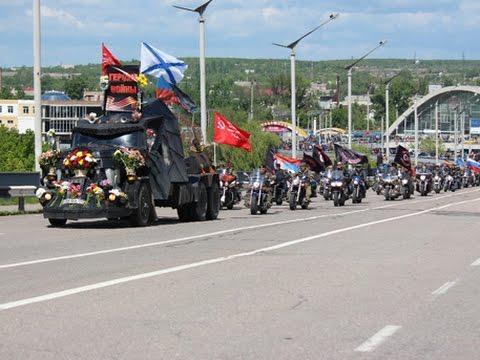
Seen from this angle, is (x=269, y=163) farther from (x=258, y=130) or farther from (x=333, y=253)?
(x=258, y=130)

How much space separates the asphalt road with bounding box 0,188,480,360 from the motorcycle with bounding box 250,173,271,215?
32.0 ft

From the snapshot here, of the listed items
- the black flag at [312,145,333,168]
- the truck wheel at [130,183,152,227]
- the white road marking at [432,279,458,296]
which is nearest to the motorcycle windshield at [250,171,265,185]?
the truck wheel at [130,183,152,227]

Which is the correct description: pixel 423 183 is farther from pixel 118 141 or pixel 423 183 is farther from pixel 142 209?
pixel 142 209

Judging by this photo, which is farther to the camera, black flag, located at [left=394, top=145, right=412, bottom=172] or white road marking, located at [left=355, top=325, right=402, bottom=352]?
black flag, located at [left=394, top=145, right=412, bottom=172]

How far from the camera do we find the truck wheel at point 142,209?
25906 millimetres

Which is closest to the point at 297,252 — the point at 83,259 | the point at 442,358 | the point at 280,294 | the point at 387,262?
the point at 387,262

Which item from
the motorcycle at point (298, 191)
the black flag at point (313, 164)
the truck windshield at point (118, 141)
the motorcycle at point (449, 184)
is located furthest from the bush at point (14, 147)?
the truck windshield at point (118, 141)

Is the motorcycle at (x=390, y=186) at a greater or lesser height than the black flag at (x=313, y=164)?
→ lesser

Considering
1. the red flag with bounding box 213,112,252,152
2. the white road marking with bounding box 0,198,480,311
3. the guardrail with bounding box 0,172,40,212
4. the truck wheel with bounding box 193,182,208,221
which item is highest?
the red flag with bounding box 213,112,252,152

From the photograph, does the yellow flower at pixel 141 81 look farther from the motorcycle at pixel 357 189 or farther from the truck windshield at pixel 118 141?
the motorcycle at pixel 357 189

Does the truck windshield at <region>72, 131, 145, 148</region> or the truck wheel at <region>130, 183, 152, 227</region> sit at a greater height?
the truck windshield at <region>72, 131, 145, 148</region>

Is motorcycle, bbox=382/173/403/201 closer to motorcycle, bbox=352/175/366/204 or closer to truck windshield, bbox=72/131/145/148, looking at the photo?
motorcycle, bbox=352/175/366/204

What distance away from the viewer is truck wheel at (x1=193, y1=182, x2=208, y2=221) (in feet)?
97.3

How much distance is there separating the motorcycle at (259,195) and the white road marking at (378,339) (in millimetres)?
22966
